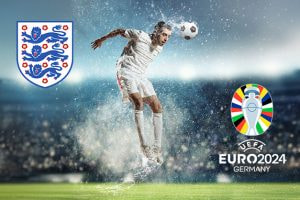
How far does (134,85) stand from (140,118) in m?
0.35

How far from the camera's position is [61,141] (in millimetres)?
5719

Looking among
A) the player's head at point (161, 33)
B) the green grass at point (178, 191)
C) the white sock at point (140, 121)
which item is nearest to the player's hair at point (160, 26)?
the player's head at point (161, 33)

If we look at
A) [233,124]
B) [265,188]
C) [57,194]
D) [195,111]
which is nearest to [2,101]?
[57,194]

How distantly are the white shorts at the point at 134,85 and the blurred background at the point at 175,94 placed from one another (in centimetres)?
8

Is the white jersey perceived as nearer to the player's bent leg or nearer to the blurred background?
the blurred background

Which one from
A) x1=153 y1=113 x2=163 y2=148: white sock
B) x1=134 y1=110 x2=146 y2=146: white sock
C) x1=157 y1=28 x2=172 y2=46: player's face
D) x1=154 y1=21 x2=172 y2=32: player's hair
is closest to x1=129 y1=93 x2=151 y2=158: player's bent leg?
x1=134 y1=110 x2=146 y2=146: white sock

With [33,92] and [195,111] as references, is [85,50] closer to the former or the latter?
[33,92]

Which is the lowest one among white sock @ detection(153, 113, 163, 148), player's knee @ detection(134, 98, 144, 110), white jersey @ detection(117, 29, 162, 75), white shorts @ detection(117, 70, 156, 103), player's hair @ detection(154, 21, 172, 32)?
white sock @ detection(153, 113, 163, 148)

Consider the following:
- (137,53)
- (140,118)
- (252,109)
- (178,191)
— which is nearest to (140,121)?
(140,118)

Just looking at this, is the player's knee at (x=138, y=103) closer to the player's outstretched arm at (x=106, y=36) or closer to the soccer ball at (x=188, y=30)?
the player's outstretched arm at (x=106, y=36)

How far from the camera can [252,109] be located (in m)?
5.72

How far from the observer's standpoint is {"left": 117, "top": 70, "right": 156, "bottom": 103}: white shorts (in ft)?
18.6

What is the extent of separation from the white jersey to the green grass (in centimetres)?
122

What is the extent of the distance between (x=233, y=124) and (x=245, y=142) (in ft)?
0.75
